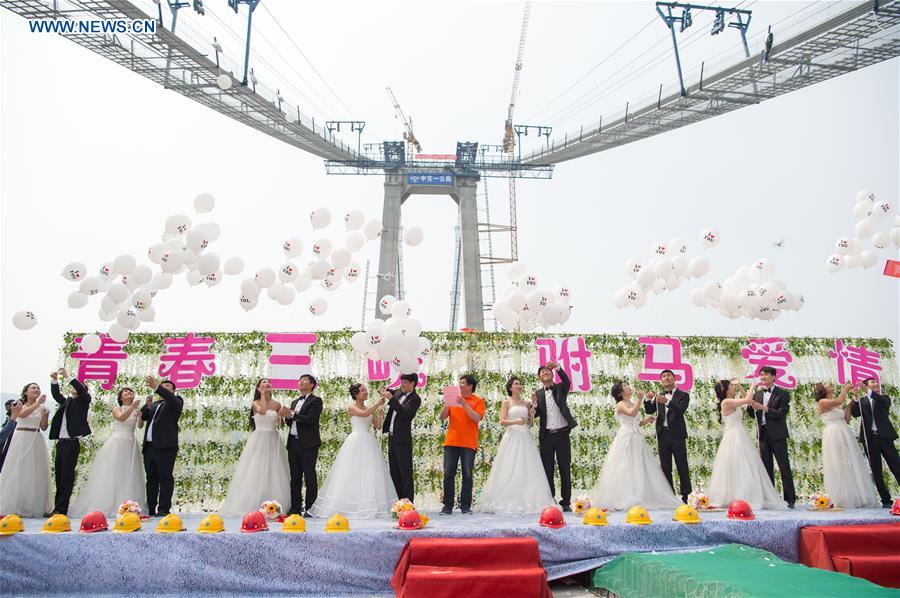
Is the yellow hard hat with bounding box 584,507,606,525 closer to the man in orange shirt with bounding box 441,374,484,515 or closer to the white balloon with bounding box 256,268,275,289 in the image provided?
the man in orange shirt with bounding box 441,374,484,515

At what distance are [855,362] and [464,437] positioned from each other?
16.1ft

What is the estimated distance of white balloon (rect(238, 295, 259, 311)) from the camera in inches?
277

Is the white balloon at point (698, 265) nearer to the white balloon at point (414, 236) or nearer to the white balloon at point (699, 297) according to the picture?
the white balloon at point (699, 297)

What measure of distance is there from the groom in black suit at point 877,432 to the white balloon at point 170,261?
280 inches

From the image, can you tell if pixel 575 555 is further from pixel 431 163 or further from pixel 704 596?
pixel 431 163

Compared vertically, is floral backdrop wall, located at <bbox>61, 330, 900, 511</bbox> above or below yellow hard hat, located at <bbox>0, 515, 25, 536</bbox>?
above

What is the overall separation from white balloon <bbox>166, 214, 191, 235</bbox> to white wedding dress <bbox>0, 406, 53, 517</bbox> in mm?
2087

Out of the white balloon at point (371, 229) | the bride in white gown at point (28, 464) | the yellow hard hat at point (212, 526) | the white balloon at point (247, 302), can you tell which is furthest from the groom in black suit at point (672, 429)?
the bride in white gown at point (28, 464)

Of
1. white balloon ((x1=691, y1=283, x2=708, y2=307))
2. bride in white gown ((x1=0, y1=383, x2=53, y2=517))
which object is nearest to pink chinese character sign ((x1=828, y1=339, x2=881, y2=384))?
white balloon ((x1=691, y1=283, x2=708, y2=307))

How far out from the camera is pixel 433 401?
6.89 m

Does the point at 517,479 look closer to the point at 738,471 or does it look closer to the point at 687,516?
the point at 687,516

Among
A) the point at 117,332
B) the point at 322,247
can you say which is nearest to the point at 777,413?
the point at 322,247

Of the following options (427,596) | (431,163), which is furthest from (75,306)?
(431,163)

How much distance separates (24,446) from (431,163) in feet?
77.5
